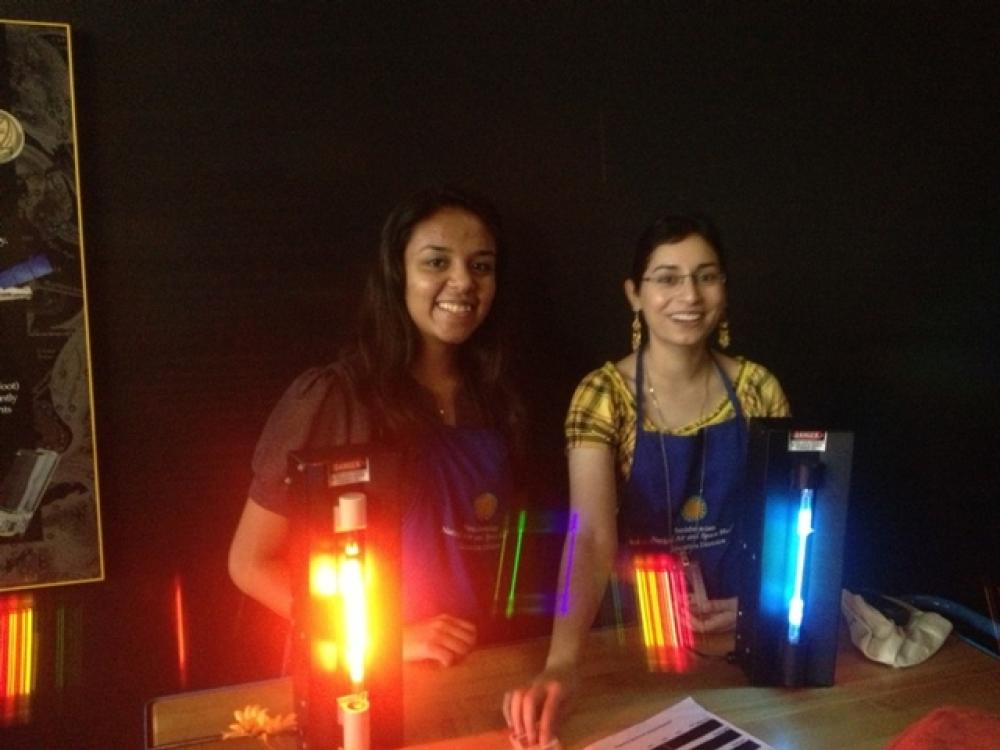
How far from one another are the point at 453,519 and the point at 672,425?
49cm

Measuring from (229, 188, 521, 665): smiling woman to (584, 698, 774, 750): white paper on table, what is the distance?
0.42m

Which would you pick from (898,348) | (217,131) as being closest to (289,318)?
(217,131)

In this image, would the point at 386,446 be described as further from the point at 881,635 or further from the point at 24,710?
the point at 24,710

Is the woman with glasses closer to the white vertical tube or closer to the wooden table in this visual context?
the wooden table

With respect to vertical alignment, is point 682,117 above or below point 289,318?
above

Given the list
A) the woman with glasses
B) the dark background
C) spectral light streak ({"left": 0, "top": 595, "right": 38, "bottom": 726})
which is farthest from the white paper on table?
spectral light streak ({"left": 0, "top": 595, "right": 38, "bottom": 726})

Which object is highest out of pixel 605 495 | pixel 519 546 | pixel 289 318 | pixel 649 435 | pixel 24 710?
pixel 289 318

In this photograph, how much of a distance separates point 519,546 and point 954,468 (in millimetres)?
1338

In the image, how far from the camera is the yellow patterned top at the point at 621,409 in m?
1.63

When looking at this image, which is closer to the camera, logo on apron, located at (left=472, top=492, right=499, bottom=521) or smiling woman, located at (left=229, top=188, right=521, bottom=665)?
smiling woman, located at (left=229, top=188, right=521, bottom=665)

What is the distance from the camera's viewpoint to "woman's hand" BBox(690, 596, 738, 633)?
143cm

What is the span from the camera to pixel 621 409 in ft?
5.45

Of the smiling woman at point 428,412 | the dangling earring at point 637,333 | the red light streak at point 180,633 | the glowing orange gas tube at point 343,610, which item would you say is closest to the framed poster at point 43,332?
the red light streak at point 180,633

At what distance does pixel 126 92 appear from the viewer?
5.31 feet
